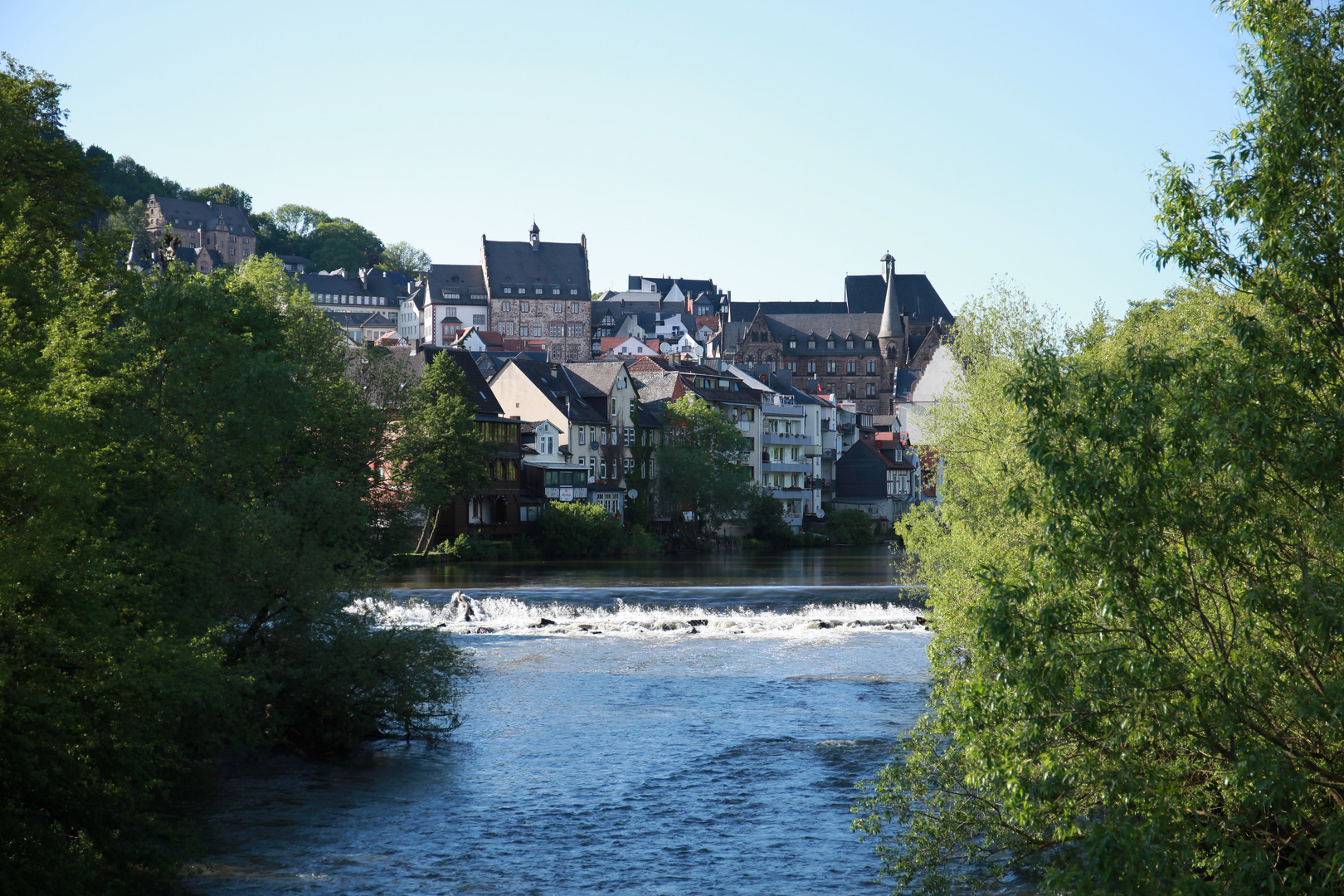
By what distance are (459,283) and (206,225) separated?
4871 cm

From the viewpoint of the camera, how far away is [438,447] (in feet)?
221

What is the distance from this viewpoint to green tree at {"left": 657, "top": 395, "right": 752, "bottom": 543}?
89438 millimetres

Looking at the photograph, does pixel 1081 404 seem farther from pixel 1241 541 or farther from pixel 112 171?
pixel 112 171

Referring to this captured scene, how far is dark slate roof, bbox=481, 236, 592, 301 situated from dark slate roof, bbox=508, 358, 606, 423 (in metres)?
71.6

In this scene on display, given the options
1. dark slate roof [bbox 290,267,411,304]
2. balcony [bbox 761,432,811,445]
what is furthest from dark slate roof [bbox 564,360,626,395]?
dark slate roof [bbox 290,267,411,304]

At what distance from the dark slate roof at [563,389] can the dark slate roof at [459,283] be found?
7336cm

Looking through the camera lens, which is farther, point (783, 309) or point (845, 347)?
point (783, 309)

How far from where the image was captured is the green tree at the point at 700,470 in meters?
89.4

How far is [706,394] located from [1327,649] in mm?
95103

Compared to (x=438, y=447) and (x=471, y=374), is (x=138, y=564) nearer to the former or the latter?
(x=438, y=447)

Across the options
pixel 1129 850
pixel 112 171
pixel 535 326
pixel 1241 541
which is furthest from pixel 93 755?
pixel 112 171

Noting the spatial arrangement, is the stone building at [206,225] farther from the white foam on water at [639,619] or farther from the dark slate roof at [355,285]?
the white foam on water at [639,619]

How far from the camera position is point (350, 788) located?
70.2ft

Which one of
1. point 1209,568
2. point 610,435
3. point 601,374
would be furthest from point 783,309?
point 1209,568
